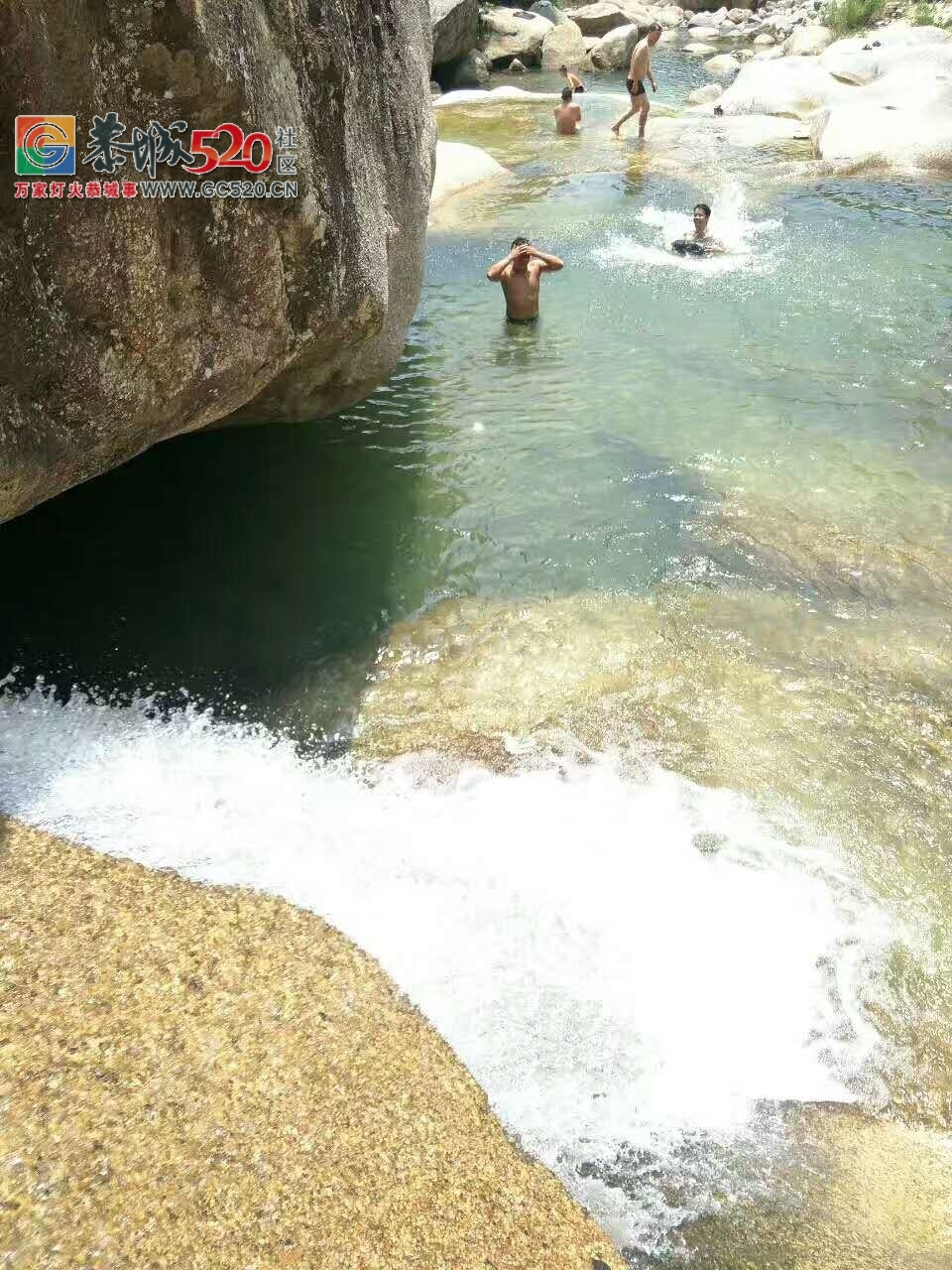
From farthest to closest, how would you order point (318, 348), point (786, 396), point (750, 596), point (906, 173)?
point (906, 173)
point (786, 396)
point (750, 596)
point (318, 348)

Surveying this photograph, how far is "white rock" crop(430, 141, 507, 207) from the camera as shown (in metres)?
13.3

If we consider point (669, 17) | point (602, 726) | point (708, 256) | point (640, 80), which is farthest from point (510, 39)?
point (602, 726)

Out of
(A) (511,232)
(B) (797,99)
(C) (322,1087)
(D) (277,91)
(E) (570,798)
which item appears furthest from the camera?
(B) (797,99)

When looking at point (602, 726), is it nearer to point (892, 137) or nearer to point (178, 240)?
point (178, 240)

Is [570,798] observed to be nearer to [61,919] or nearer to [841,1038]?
[841,1038]

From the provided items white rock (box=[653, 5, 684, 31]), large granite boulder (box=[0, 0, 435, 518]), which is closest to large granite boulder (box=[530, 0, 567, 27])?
white rock (box=[653, 5, 684, 31])

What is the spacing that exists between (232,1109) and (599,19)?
3442cm

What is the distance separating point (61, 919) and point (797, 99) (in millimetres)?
20125

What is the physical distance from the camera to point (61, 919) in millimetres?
3164

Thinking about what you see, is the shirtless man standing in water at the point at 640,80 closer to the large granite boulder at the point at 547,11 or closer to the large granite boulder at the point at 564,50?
the large granite boulder at the point at 564,50

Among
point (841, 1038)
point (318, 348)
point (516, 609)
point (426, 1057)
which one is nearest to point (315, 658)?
point (516, 609)

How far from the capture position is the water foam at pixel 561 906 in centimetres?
295

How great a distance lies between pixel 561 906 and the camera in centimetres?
363

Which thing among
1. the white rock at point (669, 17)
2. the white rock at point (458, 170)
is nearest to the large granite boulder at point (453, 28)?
the white rock at point (458, 170)
